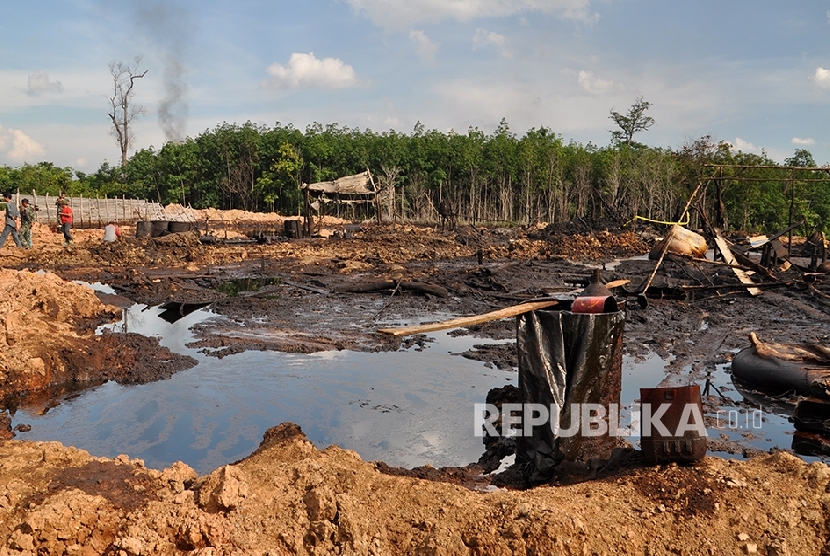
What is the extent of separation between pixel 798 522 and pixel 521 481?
1.81 metres

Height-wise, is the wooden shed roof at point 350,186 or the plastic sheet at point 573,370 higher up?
the wooden shed roof at point 350,186

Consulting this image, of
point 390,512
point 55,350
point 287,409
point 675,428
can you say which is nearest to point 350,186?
point 55,350

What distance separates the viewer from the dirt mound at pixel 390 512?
10.1 ft

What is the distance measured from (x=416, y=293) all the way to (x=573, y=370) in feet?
30.1

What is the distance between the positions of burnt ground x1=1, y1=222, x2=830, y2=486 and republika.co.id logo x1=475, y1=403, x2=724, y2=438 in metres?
0.30

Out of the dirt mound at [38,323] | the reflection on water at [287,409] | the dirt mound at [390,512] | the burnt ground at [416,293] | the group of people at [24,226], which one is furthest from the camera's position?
the group of people at [24,226]

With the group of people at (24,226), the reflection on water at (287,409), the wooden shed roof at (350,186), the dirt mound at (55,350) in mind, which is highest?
the wooden shed roof at (350,186)

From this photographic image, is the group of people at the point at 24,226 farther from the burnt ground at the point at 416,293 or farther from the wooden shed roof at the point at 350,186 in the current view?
the wooden shed roof at the point at 350,186

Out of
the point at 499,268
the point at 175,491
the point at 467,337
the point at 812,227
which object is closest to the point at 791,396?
the point at 467,337

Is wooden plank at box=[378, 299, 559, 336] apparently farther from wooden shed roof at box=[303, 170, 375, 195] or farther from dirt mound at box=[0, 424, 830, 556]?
wooden shed roof at box=[303, 170, 375, 195]

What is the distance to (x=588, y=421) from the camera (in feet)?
14.7

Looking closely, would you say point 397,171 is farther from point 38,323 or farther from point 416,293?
point 38,323

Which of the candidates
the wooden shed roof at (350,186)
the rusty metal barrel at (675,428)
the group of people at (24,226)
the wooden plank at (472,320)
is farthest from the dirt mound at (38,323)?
the wooden shed roof at (350,186)

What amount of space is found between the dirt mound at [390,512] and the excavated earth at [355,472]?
10mm
